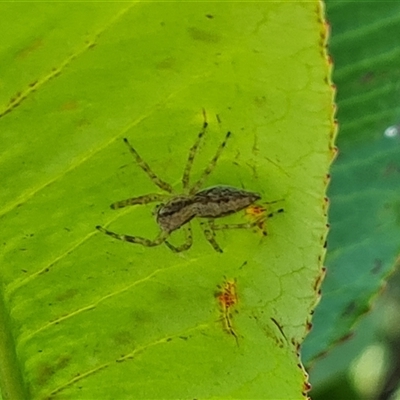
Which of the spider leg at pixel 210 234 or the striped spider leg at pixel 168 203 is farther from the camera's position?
the spider leg at pixel 210 234

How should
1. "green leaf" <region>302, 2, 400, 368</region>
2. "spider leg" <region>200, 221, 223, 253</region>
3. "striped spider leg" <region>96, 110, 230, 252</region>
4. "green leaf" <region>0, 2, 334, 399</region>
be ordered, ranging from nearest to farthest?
"green leaf" <region>0, 2, 334, 399</region>, "striped spider leg" <region>96, 110, 230, 252</region>, "spider leg" <region>200, 221, 223, 253</region>, "green leaf" <region>302, 2, 400, 368</region>


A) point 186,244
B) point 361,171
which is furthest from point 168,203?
point 361,171

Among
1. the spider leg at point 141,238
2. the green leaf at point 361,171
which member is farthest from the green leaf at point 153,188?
the green leaf at point 361,171

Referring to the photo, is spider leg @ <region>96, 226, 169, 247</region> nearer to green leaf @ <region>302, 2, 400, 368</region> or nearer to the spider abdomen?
the spider abdomen

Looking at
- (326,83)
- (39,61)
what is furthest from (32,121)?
(326,83)

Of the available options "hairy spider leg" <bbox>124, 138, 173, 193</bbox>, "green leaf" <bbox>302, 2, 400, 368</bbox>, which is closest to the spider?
"hairy spider leg" <bbox>124, 138, 173, 193</bbox>

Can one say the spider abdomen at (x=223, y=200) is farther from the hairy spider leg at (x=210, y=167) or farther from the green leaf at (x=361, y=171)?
the green leaf at (x=361, y=171)

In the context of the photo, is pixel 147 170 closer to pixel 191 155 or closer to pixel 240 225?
pixel 191 155
